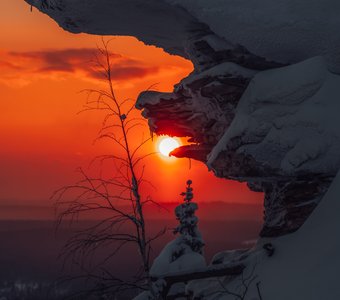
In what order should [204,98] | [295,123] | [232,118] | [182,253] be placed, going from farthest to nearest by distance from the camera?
[182,253], [204,98], [232,118], [295,123]

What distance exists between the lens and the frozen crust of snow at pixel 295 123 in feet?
43.3

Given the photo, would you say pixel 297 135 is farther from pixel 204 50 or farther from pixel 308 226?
pixel 204 50

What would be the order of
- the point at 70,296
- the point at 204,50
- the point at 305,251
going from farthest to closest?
the point at 204,50
the point at 305,251
the point at 70,296

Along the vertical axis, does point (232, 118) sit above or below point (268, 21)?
below

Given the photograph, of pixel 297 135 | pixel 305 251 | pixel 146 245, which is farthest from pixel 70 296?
pixel 297 135

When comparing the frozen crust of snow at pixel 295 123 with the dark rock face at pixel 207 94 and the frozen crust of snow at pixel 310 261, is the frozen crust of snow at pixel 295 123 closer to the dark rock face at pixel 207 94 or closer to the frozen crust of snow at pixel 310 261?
the dark rock face at pixel 207 94

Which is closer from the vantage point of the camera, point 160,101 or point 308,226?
point 308,226

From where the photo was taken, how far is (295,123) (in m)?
13.3

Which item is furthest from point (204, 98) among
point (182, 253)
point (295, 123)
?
point (182, 253)

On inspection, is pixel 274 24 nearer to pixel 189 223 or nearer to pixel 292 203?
pixel 292 203

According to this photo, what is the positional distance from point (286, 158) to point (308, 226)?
6.57 ft

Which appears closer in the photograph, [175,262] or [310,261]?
[310,261]

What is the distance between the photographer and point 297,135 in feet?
43.4

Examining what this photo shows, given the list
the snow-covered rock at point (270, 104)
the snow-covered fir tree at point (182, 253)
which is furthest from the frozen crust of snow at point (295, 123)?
the snow-covered fir tree at point (182, 253)
